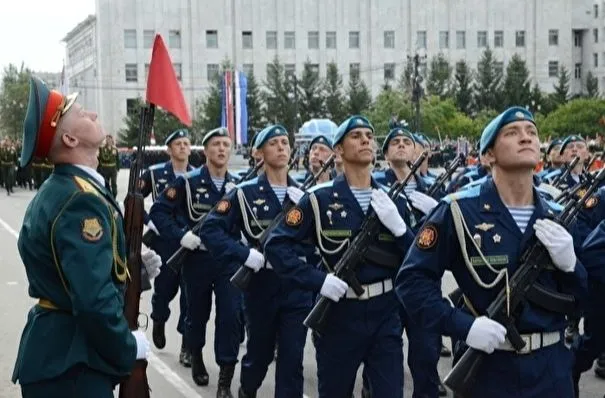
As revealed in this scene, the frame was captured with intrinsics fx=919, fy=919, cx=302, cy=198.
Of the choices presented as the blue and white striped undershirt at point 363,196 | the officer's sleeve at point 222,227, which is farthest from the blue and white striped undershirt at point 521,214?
the officer's sleeve at point 222,227

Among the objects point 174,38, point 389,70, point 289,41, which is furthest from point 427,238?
point 389,70

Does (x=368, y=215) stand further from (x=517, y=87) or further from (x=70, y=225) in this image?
(x=517, y=87)

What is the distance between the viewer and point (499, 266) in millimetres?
4203

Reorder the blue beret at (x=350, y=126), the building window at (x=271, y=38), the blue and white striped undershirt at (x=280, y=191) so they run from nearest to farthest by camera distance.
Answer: the blue beret at (x=350, y=126), the blue and white striped undershirt at (x=280, y=191), the building window at (x=271, y=38)

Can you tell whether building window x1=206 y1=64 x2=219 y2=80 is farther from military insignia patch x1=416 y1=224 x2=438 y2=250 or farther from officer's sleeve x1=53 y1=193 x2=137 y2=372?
officer's sleeve x1=53 y1=193 x2=137 y2=372

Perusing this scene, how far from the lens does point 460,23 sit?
8238cm

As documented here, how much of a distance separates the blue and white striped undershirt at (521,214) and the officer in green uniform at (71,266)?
1.81 m

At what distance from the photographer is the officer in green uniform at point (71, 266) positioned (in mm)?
3479

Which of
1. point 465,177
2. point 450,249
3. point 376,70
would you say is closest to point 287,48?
point 376,70

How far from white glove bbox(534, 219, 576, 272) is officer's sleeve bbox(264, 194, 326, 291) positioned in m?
1.82

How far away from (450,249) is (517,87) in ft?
238

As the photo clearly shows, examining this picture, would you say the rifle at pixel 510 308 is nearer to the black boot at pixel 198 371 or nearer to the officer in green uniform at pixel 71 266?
the officer in green uniform at pixel 71 266

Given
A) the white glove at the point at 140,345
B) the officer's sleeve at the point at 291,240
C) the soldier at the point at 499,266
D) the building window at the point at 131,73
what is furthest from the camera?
the building window at the point at 131,73

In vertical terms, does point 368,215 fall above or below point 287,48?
below
